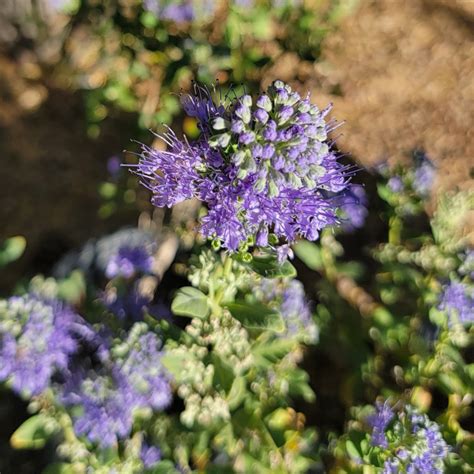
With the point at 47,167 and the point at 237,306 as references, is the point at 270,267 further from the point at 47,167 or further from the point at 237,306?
the point at 47,167

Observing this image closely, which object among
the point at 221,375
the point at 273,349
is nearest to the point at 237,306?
the point at 221,375

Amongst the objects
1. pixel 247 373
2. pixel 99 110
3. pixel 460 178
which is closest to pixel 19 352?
pixel 247 373

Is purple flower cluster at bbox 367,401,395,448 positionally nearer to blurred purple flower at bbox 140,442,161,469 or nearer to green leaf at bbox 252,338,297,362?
green leaf at bbox 252,338,297,362

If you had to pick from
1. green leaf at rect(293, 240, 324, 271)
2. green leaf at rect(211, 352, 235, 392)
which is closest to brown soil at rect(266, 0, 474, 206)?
green leaf at rect(293, 240, 324, 271)

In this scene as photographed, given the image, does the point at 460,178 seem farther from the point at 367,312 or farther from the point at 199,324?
the point at 199,324

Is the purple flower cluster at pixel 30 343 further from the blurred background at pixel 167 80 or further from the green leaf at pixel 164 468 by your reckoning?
the blurred background at pixel 167 80

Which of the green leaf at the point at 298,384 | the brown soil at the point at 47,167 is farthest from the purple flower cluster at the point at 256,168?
the brown soil at the point at 47,167
